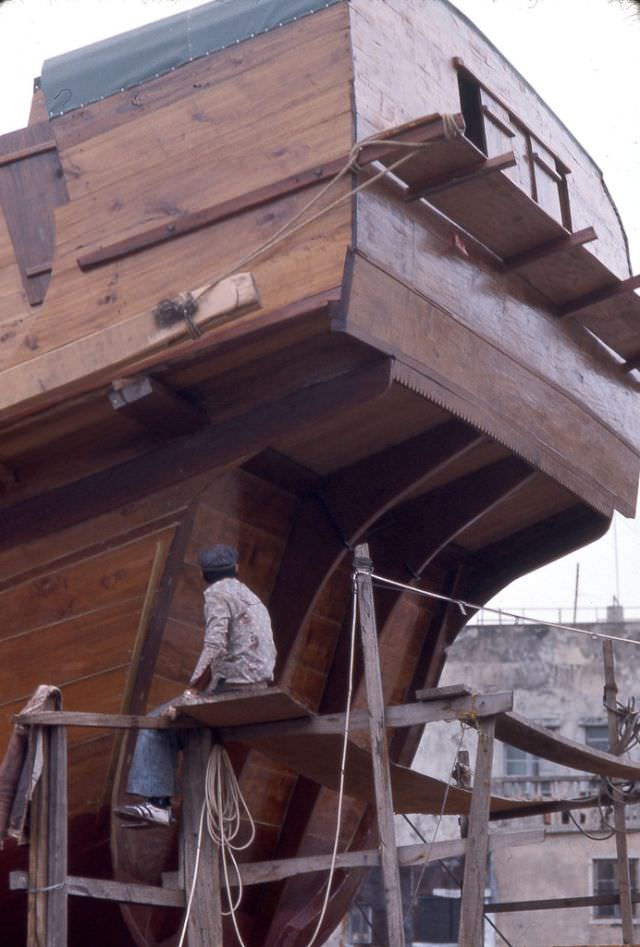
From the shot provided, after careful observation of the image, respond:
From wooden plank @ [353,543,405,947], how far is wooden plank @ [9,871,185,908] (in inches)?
42.4

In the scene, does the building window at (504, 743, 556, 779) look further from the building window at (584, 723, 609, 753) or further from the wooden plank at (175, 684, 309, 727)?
the wooden plank at (175, 684, 309, 727)

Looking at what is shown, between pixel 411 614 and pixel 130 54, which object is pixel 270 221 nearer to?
pixel 130 54

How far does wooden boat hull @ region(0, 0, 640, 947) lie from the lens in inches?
286

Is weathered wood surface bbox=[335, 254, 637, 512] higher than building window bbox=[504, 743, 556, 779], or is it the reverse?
building window bbox=[504, 743, 556, 779]

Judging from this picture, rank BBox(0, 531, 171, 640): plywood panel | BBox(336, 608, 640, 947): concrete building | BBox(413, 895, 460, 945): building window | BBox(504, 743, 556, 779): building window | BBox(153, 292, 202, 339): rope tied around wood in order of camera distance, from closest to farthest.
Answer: BBox(153, 292, 202, 339): rope tied around wood < BBox(0, 531, 171, 640): plywood panel < BBox(336, 608, 640, 947): concrete building < BBox(413, 895, 460, 945): building window < BBox(504, 743, 556, 779): building window

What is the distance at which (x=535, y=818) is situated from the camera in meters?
25.0

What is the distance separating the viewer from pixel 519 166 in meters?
8.85

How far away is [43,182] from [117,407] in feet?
4.72

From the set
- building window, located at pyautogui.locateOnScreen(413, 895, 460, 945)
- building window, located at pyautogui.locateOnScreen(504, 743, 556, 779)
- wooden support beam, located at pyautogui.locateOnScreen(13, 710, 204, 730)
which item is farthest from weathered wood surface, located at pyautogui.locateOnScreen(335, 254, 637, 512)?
building window, located at pyautogui.locateOnScreen(504, 743, 556, 779)

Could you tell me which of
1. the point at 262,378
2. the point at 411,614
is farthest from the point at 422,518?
the point at 262,378

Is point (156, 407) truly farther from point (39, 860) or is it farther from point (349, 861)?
point (349, 861)

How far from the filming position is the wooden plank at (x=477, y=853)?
6.84m

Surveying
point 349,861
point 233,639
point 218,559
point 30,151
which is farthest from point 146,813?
point 30,151

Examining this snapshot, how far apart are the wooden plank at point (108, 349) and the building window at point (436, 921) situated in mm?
18464
